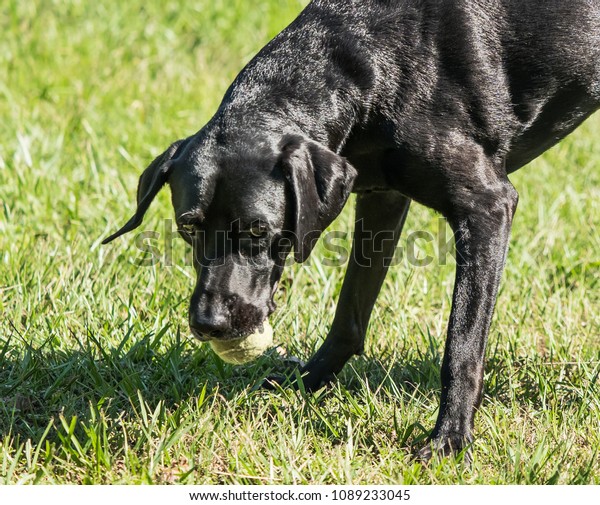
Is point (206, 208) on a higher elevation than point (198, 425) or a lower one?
higher

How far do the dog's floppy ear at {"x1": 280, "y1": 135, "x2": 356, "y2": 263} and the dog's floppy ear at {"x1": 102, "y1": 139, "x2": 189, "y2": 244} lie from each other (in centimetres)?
44

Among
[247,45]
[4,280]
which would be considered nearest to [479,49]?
[4,280]

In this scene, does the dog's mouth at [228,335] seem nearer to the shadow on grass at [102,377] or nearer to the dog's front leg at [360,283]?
the shadow on grass at [102,377]

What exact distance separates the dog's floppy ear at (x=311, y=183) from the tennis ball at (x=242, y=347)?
0.38 metres

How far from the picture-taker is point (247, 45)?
25.8ft

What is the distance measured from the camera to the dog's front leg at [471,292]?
333cm

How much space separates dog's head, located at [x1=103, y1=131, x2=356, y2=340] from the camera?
125 inches

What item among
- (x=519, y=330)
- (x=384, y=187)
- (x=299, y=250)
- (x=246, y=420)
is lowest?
(x=246, y=420)

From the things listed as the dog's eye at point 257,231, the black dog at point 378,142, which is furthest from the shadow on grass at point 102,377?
→ the dog's eye at point 257,231

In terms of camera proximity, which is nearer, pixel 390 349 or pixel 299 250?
pixel 299 250

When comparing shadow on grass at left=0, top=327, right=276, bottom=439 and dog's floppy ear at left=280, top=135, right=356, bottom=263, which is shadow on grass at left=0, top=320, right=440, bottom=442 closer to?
shadow on grass at left=0, top=327, right=276, bottom=439

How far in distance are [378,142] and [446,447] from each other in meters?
1.12

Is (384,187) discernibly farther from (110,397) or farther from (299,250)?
(110,397)

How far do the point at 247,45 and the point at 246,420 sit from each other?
197 inches
